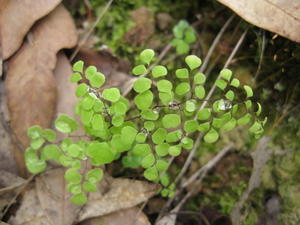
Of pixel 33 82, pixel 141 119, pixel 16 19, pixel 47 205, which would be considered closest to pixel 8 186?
pixel 47 205

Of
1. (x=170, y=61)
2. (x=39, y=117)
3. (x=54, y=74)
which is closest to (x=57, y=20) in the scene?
(x=54, y=74)

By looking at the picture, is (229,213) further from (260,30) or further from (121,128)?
(260,30)

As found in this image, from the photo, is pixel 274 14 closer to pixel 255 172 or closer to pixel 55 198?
pixel 255 172

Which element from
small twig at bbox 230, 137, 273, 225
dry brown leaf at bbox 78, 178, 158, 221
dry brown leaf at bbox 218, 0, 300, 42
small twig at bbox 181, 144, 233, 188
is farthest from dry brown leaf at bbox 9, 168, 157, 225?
dry brown leaf at bbox 218, 0, 300, 42

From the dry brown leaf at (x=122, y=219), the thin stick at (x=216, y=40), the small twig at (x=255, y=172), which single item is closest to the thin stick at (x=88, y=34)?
the thin stick at (x=216, y=40)

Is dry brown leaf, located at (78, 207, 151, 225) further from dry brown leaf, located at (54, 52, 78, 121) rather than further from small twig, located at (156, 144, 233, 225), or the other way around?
dry brown leaf, located at (54, 52, 78, 121)

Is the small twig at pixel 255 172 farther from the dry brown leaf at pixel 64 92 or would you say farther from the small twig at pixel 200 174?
the dry brown leaf at pixel 64 92
